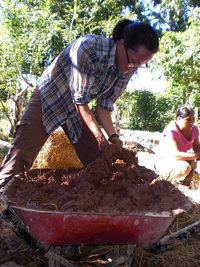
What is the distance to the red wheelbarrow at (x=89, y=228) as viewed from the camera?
1.49 meters

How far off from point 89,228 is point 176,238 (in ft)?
1.45

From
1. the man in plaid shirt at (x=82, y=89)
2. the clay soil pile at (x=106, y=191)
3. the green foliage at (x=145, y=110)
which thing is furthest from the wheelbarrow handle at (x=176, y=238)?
the green foliage at (x=145, y=110)

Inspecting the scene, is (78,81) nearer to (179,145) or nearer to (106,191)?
(106,191)

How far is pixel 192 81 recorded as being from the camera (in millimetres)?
11008

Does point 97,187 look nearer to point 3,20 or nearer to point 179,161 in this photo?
point 179,161

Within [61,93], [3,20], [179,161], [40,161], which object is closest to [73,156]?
[40,161]

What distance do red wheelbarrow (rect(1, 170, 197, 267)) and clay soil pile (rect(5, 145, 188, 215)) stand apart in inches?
1.4

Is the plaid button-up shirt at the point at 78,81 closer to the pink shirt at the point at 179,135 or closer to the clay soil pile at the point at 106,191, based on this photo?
the clay soil pile at the point at 106,191

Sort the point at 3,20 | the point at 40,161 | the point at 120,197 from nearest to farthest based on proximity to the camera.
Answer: the point at 120,197 < the point at 40,161 < the point at 3,20

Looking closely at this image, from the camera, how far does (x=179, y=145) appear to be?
4047 mm

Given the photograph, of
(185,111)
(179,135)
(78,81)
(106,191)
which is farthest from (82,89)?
(179,135)

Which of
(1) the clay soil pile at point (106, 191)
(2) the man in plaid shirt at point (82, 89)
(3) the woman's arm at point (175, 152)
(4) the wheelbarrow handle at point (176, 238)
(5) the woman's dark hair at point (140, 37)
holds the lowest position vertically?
(3) the woman's arm at point (175, 152)

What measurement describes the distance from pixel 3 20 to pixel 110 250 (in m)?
6.39

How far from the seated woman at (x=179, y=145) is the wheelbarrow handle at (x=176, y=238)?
213 centimetres
